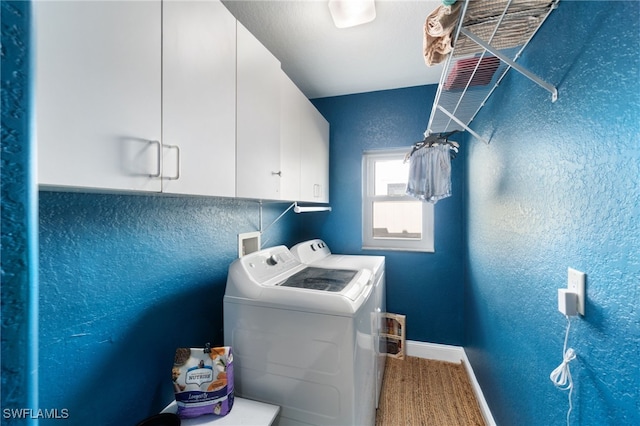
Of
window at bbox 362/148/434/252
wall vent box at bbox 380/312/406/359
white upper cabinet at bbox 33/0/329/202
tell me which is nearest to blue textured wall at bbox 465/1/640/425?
wall vent box at bbox 380/312/406/359

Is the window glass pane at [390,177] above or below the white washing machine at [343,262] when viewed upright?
above

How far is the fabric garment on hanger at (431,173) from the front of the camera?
1.93 metres

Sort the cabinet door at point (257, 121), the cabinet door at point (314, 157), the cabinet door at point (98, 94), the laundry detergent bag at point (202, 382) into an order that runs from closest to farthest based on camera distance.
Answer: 1. the cabinet door at point (98, 94)
2. the laundry detergent bag at point (202, 382)
3. the cabinet door at point (257, 121)
4. the cabinet door at point (314, 157)

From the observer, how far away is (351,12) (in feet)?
5.01

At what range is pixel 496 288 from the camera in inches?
60.5

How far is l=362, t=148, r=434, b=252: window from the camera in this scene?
2.64m

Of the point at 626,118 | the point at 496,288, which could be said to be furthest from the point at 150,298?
the point at 496,288

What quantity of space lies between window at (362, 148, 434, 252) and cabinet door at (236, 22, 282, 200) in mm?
1466

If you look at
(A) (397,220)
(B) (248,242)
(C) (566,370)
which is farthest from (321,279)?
(A) (397,220)

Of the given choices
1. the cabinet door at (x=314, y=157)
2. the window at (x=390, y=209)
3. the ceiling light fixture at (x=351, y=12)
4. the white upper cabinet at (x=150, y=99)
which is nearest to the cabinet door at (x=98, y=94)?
the white upper cabinet at (x=150, y=99)

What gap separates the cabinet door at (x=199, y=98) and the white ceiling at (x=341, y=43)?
2.05ft

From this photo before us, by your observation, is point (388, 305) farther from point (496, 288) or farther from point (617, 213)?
point (617, 213)

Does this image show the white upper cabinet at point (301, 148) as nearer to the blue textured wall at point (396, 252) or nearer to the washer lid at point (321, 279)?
the blue textured wall at point (396, 252)

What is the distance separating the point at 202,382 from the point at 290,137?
145 centimetres
